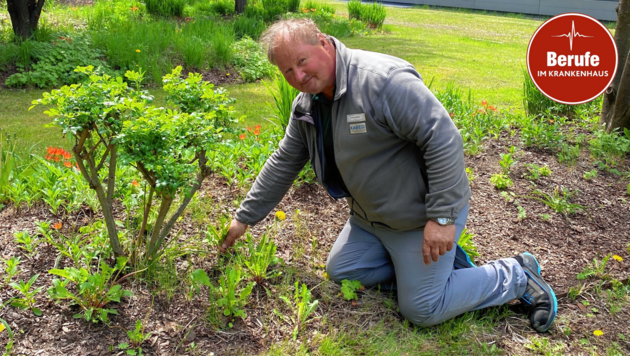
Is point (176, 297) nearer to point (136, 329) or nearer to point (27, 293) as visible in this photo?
point (136, 329)

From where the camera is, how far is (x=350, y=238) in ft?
9.59

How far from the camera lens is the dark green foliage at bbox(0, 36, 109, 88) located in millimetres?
6012

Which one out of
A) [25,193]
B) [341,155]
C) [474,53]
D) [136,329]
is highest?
[341,155]

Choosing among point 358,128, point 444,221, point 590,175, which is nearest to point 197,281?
point 358,128

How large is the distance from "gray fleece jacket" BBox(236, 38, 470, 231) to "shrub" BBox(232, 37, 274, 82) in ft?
15.2

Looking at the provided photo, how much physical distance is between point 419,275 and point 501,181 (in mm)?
1687

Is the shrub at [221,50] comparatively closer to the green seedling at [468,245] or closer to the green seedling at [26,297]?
the green seedling at [468,245]

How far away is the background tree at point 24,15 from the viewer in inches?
259

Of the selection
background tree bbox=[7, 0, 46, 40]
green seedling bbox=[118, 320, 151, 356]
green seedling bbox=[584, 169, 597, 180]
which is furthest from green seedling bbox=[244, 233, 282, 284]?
background tree bbox=[7, 0, 46, 40]

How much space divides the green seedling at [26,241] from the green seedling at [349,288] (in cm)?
159

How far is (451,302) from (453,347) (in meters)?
0.22

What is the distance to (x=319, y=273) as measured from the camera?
2914mm

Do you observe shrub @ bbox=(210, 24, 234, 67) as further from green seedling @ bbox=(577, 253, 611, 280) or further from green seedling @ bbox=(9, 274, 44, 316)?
green seedling @ bbox=(577, 253, 611, 280)

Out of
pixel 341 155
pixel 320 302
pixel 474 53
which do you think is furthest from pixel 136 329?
pixel 474 53
